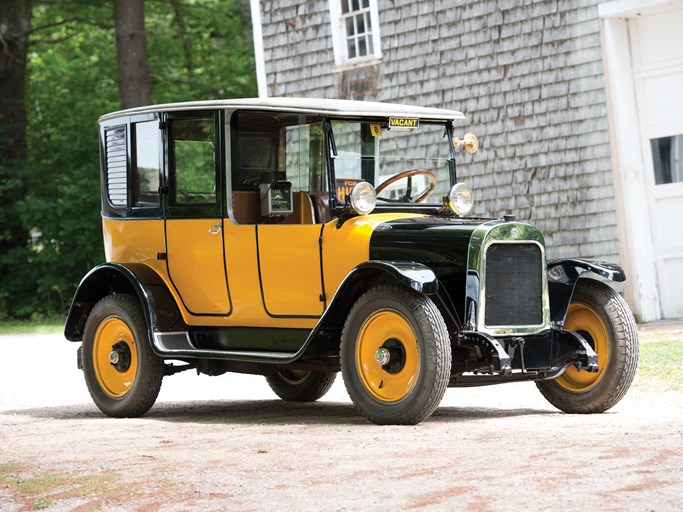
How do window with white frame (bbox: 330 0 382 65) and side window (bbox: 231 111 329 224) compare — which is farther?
window with white frame (bbox: 330 0 382 65)

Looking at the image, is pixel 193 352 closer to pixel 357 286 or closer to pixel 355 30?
pixel 357 286

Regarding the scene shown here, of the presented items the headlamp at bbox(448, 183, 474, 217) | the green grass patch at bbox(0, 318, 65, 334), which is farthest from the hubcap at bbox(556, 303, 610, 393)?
the green grass patch at bbox(0, 318, 65, 334)

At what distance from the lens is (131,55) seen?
83.0ft

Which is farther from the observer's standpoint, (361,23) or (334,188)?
(361,23)

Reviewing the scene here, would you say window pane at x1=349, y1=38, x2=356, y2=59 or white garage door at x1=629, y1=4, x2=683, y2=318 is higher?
window pane at x1=349, y1=38, x2=356, y2=59

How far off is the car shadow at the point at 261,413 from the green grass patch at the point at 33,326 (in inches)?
433

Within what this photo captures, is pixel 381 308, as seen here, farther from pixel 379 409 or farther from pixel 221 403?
pixel 221 403

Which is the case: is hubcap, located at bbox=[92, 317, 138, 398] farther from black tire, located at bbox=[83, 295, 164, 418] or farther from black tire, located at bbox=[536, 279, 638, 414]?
black tire, located at bbox=[536, 279, 638, 414]

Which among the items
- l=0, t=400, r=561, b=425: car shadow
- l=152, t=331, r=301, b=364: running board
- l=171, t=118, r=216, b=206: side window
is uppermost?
l=171, t=118, r=216, b=206: side window

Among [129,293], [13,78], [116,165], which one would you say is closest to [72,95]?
[13,78]

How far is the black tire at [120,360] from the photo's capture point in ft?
31.1

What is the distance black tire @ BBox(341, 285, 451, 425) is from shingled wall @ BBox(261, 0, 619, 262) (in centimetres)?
806

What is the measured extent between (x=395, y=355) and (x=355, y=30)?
1106 cm

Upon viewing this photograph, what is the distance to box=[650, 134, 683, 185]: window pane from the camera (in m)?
15.4
